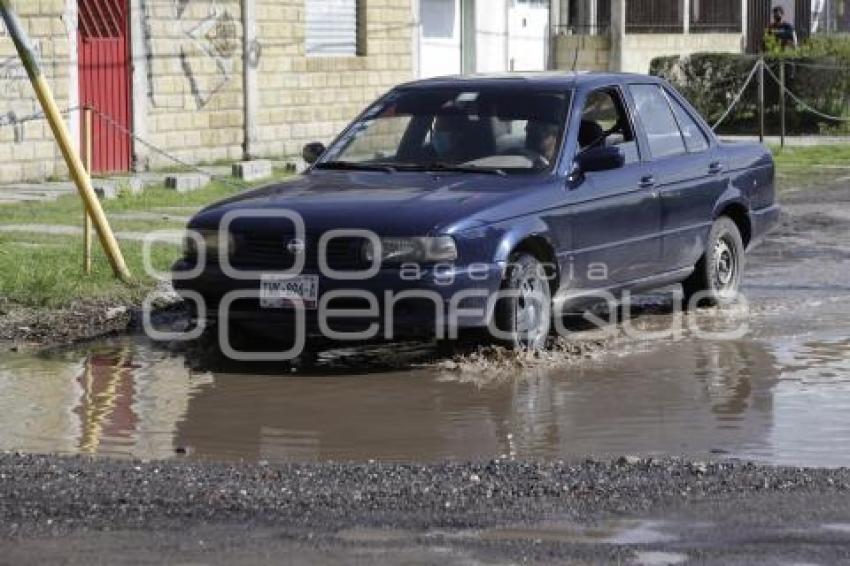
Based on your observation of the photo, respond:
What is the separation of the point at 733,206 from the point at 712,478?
5.49 meters

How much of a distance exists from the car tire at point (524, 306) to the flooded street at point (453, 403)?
0.49 ft

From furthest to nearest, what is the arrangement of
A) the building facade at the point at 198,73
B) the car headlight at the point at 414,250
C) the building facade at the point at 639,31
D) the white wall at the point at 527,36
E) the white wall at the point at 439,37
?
the building facade at the point at 639,31
the white wall at the point at 527,36
the white wall at the point at 439,37
the building facade at the point at 198,73
the car headlight at the point at 414,250

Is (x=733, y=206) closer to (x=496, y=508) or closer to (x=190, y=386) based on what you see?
(x=190, y=386)

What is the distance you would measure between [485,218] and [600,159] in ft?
3.95

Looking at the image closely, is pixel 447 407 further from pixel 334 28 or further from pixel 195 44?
pixel 334 28

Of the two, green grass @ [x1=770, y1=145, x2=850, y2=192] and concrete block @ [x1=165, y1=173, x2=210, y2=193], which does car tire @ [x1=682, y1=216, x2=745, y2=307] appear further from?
green grass @ [x1=770, y1=145, x2=850, y2=192]

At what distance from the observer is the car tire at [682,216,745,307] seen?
12094mm

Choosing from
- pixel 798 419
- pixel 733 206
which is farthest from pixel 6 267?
pixel 798 419

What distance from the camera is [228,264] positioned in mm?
9922

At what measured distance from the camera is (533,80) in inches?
442

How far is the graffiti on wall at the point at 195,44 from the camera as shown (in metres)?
21.4

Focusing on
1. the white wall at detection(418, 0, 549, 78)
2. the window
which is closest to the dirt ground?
the window

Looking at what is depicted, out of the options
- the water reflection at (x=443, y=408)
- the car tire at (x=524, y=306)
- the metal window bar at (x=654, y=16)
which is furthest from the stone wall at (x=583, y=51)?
the car tire at (x=524, y=306)

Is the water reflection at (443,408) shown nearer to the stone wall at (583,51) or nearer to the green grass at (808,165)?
the green grass at (808,165)
